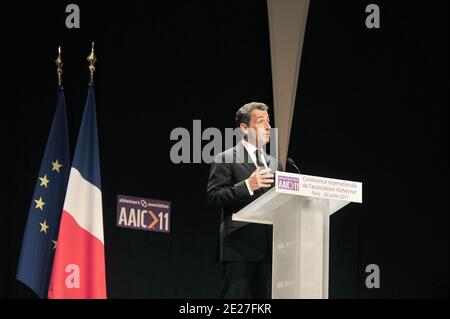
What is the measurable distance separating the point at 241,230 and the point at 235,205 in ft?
0.41

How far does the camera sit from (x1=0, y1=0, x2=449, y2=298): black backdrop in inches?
215

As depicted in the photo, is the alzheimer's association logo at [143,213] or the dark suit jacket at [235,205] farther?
the alzheimer's association logo at [143,213]

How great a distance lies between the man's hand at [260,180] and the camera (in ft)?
12.7

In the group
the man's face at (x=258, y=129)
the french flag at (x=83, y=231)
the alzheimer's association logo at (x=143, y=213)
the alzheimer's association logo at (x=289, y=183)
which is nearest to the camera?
the alzheimer's association logo at (x=289, y=183)

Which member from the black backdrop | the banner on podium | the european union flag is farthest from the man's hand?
the black backdrop

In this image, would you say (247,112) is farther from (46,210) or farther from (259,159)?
(46,210)

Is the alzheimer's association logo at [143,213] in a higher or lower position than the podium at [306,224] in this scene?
higher

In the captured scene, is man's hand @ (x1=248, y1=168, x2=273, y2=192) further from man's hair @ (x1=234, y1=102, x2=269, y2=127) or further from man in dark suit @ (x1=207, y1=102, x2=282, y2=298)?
man's hair @ (x1=234, y1=102, x2=269, y2=127)

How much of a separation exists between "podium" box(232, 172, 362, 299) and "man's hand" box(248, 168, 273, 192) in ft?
0.69

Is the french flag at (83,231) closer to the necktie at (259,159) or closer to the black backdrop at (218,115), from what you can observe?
the black backdrop at (218,115)

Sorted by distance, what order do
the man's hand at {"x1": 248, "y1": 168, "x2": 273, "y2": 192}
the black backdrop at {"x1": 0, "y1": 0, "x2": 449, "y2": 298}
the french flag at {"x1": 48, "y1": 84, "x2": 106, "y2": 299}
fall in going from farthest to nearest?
the black backdrop at {"x1": 0, "y1": 0, "x2": 449, "y2": 298} → the french flag at {"x1": 48, "y1": 84, "x2": 106, "y2": 299} → the man's hand at {"x1": 248, "y1": 168, "x2": 273, "y2": 192}

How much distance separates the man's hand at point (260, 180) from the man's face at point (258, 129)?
0.48 metres

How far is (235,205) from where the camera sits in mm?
4176

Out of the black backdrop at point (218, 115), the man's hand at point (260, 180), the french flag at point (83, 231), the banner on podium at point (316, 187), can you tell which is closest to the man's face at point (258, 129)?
the man's hand at point (260, 180)
